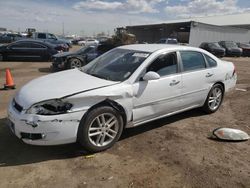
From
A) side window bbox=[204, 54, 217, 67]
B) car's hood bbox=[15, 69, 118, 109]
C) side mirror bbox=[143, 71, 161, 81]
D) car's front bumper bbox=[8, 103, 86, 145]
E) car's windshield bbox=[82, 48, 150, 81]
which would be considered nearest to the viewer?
car's front bumper bbox=[8, 103, 86, 145]

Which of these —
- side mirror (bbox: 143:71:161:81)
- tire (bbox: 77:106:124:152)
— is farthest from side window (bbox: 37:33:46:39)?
tire (bbox: 77:106:124:152)

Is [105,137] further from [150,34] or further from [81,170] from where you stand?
[150,34]

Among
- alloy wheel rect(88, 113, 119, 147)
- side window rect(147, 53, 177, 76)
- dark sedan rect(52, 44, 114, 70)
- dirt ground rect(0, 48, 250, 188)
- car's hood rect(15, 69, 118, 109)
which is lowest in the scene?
dirt ground rect(0, 48, 250, 188)

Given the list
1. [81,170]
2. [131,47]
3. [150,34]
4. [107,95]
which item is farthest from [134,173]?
[150,34]

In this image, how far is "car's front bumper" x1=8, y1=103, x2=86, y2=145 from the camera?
364 cm

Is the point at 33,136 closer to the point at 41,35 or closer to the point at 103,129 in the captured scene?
the point at 103,129

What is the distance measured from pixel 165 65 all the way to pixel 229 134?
5.41 ft

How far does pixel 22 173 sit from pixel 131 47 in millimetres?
3016

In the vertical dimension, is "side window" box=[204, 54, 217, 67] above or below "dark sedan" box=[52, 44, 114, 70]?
above

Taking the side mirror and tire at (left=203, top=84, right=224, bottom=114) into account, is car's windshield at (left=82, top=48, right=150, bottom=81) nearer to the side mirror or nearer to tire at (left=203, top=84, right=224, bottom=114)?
the side mirror

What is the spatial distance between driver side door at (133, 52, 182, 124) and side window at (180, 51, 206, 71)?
0.24m

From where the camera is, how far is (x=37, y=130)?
3.66 metres

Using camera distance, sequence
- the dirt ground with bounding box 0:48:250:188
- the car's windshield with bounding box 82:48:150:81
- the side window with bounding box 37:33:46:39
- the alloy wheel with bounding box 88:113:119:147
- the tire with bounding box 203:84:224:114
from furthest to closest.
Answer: the side window with bounding box 37:33:46:39, the tire with bounding box 203:84:224:114, the car's windshield with bounding box 82:48:150:81, the alloy wheel with bounding box 88:113:119:147, the dirt ground with bounding box 0:48:250:188

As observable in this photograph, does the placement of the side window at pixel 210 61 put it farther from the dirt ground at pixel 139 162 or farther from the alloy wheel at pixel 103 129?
the alloy wheel at pixel 103 129
